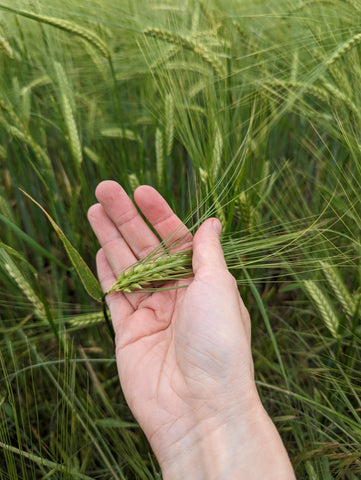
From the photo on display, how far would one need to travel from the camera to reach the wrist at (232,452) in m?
0.83

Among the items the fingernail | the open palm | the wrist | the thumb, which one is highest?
the fingernail

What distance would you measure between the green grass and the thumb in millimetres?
35

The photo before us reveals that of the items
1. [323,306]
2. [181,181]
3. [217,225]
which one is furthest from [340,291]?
[181,181]

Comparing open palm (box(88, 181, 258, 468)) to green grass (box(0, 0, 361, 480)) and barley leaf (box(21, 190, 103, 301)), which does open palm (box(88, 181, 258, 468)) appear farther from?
barley leaf (box(21, 190, 103, 301))

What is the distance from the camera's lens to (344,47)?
1.08m

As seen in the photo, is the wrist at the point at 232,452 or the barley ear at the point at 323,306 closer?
the wrist at the point at 232,452

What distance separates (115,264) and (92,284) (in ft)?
0.83

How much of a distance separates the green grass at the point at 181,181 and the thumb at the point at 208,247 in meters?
0.03

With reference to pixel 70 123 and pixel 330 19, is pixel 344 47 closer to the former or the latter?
pixel 330 19

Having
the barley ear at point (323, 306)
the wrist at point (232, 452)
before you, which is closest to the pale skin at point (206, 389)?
the wrist at point (232, 452)

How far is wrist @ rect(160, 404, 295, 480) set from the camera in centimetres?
83

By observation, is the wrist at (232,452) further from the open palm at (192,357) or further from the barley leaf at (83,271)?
the barley leaf at (83,271)

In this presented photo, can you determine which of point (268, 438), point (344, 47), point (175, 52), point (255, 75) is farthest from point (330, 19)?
point (268, 438)

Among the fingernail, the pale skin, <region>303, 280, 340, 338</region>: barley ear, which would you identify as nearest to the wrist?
the pale skin
